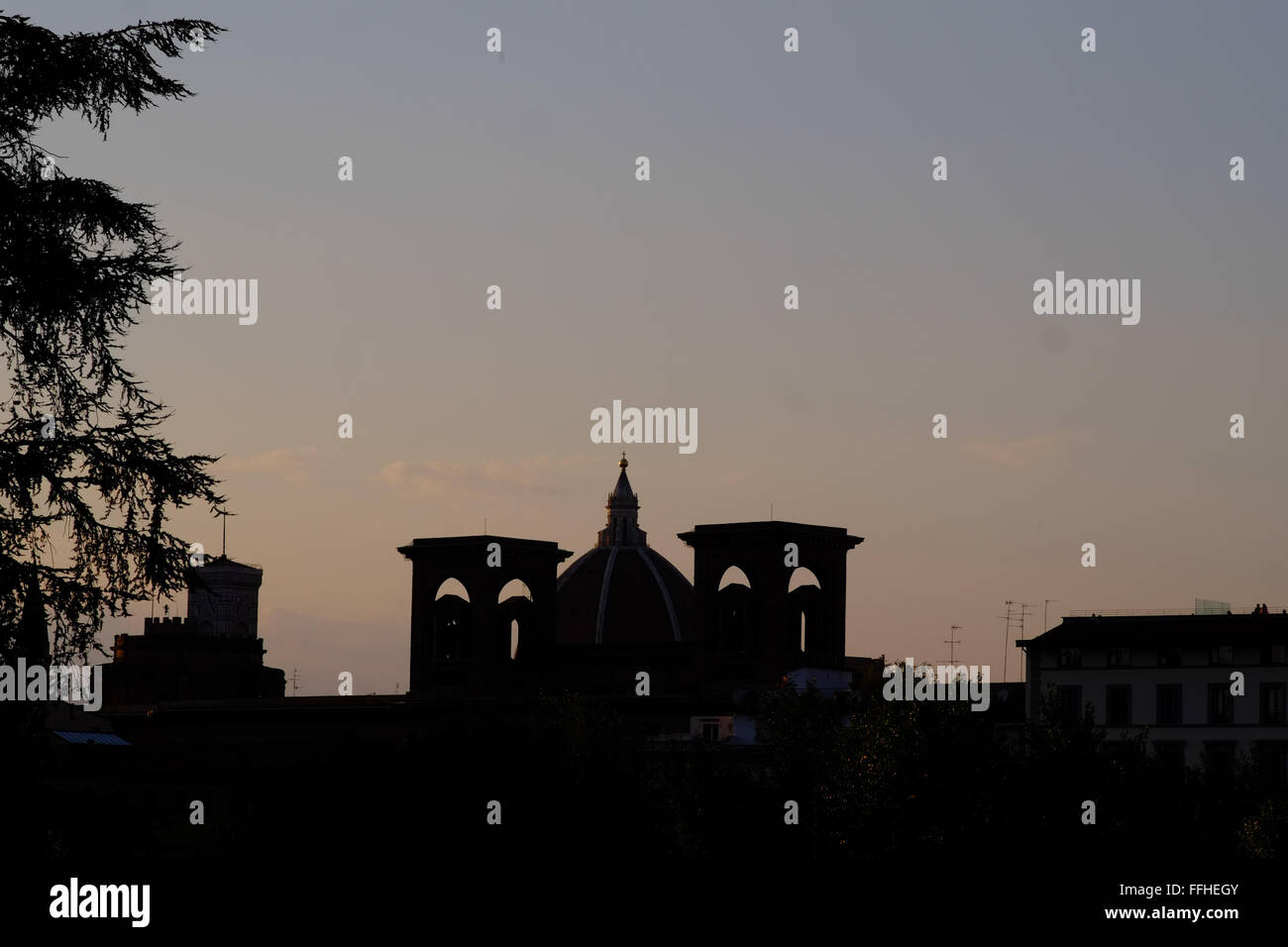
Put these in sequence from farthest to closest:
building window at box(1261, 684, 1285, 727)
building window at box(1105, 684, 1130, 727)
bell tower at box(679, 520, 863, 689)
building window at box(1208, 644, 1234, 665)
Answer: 1. bell tower at box(679, 520, 863, 689)
2. building window at box(1105, 684, 1130, 727)
3. building window at box(1208, 644, 1234, 665)
4. building window at box(1261, 684, 1285, 727)

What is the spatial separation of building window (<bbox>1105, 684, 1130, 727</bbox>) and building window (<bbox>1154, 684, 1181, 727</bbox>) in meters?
1.34

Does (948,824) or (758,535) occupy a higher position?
(758,535)

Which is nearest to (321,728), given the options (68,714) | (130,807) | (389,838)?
(68,714)

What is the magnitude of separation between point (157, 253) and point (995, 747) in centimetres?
4749

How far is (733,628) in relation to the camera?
392 ft

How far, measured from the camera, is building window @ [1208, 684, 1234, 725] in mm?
97438

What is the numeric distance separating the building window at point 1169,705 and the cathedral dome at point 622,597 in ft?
151

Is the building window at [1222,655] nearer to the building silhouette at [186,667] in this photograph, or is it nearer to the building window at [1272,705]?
the building window at [1272,705]
